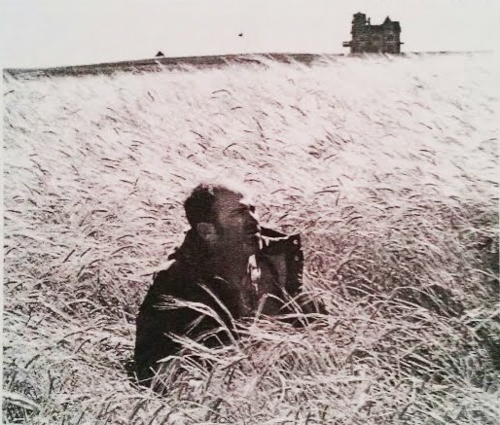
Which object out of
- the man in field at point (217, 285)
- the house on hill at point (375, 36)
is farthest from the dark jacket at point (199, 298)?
the house on hill at point (375, 36)

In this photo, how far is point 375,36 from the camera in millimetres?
2014

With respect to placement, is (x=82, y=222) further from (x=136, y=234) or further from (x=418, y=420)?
(x=418, y=420)

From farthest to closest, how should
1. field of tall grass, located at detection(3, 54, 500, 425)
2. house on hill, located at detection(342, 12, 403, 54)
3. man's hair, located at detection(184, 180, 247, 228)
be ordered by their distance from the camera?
house on hill, located at detection(342, 12, 403, 54) → man's hair, located at detection(184, 180, 247, 228) → field of tall grass, located at detection(3, 54, 500, 425)

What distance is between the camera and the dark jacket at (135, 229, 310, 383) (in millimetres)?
1802

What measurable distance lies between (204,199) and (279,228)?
243 millimetres

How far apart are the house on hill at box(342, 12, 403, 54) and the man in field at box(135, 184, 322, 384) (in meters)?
0.66

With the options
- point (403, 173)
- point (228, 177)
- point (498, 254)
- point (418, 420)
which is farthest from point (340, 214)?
point (418, 420)

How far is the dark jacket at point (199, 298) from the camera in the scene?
1.80 m

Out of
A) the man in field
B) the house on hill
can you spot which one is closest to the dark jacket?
the man in field

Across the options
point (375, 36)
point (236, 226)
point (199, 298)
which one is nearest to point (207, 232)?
point (236, 226)

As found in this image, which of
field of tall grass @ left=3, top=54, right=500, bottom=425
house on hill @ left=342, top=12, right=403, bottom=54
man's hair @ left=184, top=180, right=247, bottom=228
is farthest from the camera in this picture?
house on hill @ left=342, top=12, right=403, bottom=54

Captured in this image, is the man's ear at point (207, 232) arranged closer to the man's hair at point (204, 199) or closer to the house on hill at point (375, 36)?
the man's hair at point (204, 199)

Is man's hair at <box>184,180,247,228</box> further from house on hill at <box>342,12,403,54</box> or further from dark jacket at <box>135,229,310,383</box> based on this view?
house on hill at <box>342,12,403,54</box>

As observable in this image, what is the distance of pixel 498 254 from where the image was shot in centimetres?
190
